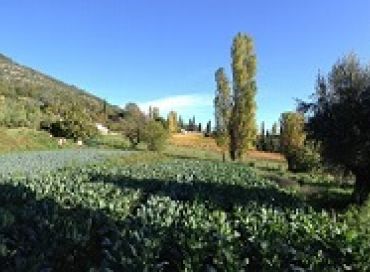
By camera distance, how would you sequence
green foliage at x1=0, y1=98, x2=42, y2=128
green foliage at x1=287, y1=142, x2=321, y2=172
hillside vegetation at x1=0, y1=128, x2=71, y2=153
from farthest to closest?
green foliage at x1=0, y1=98, x2=42, y2=128 < green foliage at x1=287, y1=142, x2=321, y2=172 < hillside vegetation at x1=0, y1=128, x2=71, y2=153

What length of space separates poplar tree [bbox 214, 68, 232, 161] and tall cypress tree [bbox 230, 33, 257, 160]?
5.13ft

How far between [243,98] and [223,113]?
2870mm

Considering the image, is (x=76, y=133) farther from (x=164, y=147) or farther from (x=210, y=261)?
(x=210, y=261)

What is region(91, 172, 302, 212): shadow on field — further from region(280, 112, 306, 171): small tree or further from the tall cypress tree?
region(280, 112, 306, 171): small tree

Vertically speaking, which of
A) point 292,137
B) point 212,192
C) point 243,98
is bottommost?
point 212,192

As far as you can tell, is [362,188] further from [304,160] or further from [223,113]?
[223,113]

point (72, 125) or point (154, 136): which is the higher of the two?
point (72, 125)

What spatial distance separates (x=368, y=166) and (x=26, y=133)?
1474 inches

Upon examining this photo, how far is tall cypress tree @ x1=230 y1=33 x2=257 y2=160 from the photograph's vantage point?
57.9 meters

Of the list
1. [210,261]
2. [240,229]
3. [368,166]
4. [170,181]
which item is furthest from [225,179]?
[210,261]

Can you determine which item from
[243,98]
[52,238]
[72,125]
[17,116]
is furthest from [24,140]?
[52,238]

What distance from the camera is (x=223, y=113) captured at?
6078cm

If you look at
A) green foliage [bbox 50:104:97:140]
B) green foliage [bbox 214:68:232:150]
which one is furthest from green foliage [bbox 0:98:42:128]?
green foliage [bbox 214:68:232:150]

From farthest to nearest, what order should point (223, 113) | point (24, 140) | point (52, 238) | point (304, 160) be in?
point (223, 113) → point (304, 160) → point (24, 140) → point (52, 238)
